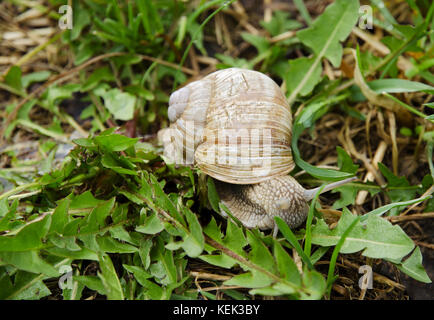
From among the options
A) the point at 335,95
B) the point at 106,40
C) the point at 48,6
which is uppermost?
the point at 48,6

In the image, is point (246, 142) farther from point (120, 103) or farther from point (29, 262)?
point (29, 262)

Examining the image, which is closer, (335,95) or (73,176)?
(73,176)

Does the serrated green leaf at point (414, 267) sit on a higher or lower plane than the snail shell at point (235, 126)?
lower

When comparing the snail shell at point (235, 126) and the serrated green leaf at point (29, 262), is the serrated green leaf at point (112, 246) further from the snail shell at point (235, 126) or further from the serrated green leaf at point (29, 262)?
the snail shell at point (235, 126)

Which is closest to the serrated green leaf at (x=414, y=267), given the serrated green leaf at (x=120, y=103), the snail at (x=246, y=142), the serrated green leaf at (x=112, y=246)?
the snail at (x=246, y=142)

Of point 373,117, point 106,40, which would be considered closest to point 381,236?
point 373,117

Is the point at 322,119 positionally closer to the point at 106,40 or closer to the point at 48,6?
the point at 106,40

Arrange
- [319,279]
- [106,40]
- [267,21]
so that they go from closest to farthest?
[319,279]
[106,40]
[267,21]

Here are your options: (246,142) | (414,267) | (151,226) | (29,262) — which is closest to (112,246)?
(151,226)

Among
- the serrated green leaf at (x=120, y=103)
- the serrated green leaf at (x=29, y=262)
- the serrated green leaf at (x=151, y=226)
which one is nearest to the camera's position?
the serrated green leaf at (x=29, y=262)
